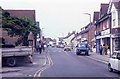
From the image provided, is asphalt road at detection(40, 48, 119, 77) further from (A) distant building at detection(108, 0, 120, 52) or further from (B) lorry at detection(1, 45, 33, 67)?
(A) distant building at detection(108, 0, 120, 52)

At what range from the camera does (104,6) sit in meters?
67.0

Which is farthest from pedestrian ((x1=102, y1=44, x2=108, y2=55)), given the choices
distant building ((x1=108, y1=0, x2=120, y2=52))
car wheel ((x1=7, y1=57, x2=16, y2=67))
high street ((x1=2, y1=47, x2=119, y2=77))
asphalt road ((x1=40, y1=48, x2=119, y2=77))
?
car wheel ((x1=7, y1=57, x2=16, y2=67))

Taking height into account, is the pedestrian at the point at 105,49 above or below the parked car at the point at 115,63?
above

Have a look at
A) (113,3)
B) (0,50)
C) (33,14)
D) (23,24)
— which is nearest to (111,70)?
(0,50)

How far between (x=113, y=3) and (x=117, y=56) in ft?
91.9

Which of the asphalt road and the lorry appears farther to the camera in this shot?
the lorry

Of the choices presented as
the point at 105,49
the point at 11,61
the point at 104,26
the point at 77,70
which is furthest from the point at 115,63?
the point at 104,26

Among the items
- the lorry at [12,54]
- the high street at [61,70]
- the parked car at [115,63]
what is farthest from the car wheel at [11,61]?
the parked car at [115,63]

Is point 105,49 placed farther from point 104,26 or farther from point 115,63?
point 115,63

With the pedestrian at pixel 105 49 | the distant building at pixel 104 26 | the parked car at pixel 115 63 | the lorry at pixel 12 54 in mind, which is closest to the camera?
the parked car at pixel 115 63

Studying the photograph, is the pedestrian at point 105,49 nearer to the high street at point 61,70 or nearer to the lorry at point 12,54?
the high street at point 61,70

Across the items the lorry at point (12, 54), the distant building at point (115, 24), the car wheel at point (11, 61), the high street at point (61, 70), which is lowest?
the high street at point (61, 70)

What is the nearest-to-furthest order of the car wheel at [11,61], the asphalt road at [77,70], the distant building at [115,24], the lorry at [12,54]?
the asphalt road at [77,70], the lorry at [12,54], the car wheel at [11,61], the distant building at [115,24]

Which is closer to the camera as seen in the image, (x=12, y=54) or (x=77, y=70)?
(x=77, y=70)
